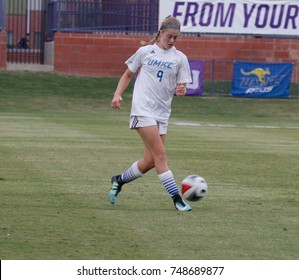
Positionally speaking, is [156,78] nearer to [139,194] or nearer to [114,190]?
[114,190]

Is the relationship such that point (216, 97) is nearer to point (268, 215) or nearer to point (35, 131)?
point (35, 131)

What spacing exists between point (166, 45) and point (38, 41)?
3057 centimetres

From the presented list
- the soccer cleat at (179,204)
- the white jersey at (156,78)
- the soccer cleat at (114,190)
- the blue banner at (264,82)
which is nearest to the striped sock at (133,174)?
the soccer cleat at (114,190)

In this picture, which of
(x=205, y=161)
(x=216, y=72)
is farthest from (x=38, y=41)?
(x=205, y=161)

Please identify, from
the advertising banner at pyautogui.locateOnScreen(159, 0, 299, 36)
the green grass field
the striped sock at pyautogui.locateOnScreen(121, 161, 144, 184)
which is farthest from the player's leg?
the advertising banner at pyautogui.locateOnScreen(159, 0, 299, 36)

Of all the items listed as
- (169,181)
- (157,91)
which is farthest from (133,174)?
(157,91)

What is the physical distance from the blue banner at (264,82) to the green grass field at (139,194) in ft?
23.6

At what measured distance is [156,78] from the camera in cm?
1058

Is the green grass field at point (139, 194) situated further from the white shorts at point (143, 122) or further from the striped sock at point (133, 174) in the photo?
the white shorts at point (143, 122)

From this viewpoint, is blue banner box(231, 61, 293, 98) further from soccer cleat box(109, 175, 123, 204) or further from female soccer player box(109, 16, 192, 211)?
female soccer player box(109, 16, 192, 211)

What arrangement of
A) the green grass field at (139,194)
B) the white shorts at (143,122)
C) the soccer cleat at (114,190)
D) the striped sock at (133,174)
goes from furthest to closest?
the soccer cleat at (114,190) < the striped sock at (133,174) < the white shorts at (143,122) < the green grass field at (139,194)

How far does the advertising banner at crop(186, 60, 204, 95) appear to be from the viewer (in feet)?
112

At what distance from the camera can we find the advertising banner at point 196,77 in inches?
1342

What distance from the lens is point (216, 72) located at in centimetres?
3634
